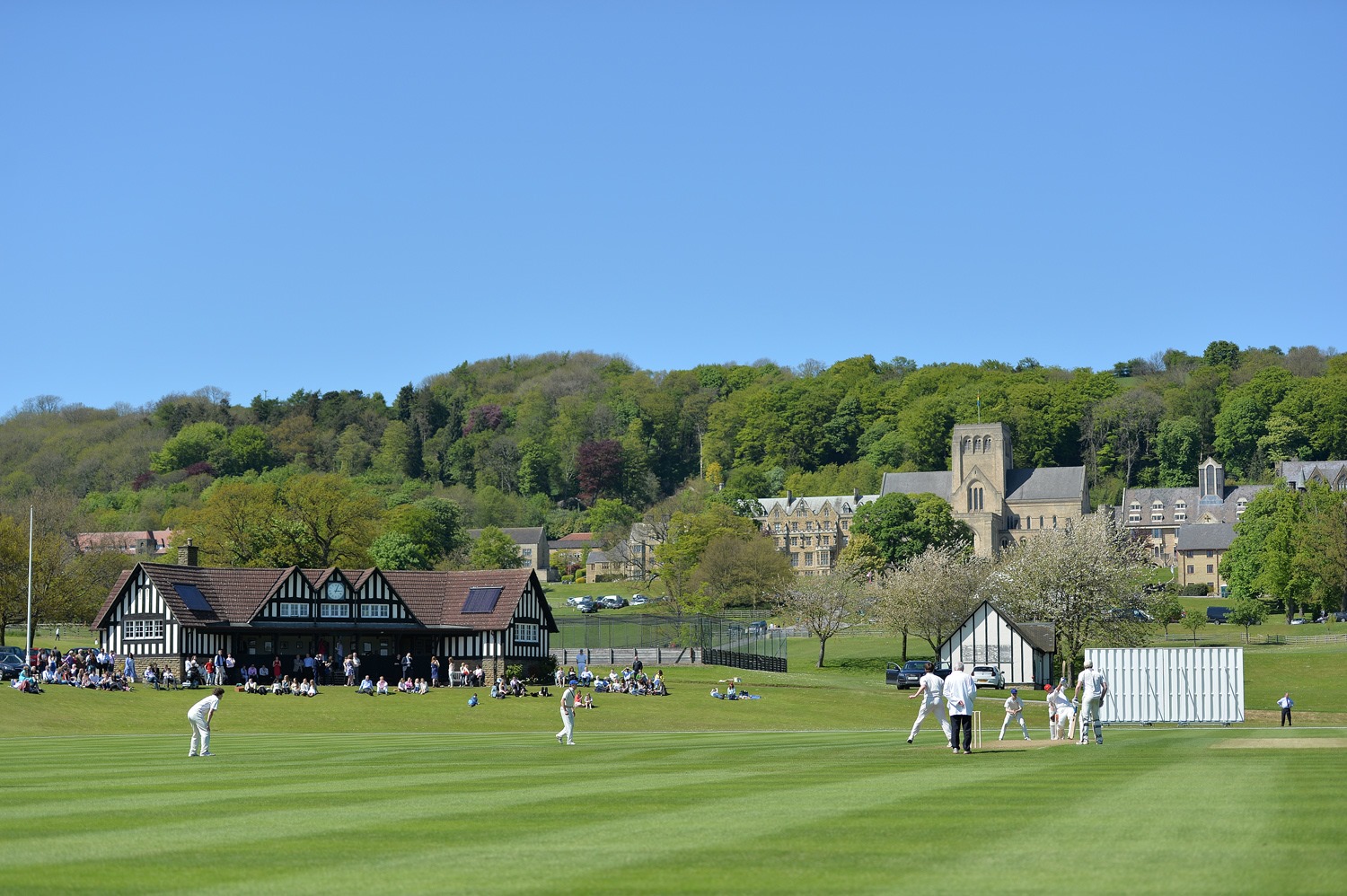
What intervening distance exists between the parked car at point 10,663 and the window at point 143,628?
14.1 ft

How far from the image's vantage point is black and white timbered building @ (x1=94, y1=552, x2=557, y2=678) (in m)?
60.1

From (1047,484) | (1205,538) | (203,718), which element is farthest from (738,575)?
(203,718)

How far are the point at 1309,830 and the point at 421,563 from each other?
9784 cm

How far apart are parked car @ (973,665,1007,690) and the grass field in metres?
32.8

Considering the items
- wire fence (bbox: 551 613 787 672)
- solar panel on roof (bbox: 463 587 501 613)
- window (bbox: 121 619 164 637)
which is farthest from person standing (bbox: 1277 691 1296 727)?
window (bbox: 121 619 164 637)

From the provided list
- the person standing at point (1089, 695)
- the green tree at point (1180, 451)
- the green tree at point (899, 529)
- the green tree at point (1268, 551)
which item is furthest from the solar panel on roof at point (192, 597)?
the green tree at point (1180, 451)

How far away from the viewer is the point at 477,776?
20.8m

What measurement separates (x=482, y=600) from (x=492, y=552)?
208ft

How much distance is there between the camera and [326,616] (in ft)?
208

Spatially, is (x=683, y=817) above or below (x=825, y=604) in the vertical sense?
above

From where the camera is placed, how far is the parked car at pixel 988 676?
63438mm

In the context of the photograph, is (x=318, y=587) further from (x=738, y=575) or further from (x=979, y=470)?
(x=979, y=470)

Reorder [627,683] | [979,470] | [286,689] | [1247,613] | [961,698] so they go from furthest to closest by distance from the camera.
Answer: [979,470]
[1247,613]
[627,683]
[286,689]
[961,698]

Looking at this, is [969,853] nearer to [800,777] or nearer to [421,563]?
[800,777]
